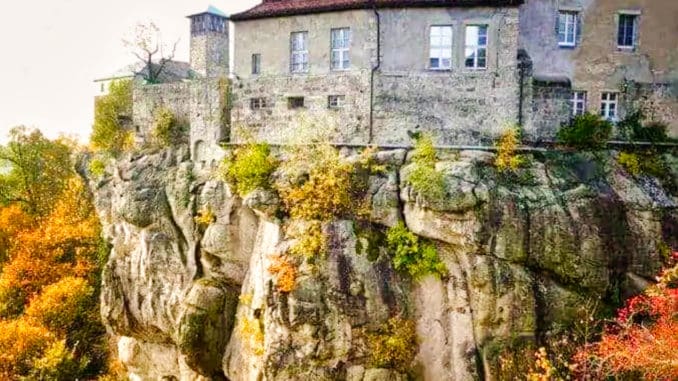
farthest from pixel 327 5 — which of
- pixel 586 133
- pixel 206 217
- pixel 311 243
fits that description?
pixel 586 133

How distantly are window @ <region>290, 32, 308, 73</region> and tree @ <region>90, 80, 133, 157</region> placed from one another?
42.2 feet

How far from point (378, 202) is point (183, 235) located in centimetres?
954

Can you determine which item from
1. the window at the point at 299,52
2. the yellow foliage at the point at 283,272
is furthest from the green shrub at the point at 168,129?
the yellow foliage at the point at 283,272

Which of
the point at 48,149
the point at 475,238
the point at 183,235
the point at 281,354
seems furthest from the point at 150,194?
the point at 48,149

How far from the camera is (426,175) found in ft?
69.7

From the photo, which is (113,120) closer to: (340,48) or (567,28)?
(340,48)

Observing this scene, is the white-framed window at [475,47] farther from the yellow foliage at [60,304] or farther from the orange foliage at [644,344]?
the yellow foliage at [60,304]

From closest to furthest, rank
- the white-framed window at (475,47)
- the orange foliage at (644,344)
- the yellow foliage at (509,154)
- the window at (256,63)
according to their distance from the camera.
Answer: the orange foliage at (644,344)
the yellow foliage at (509,154)
the white-framed window at (475,47)
the window at (256,63)

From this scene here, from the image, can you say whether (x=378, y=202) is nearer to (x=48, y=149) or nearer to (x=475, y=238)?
(x=475, y=238)

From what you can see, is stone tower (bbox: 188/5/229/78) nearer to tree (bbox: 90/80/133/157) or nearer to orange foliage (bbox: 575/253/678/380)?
tree (bbox: 90/80/133/157)

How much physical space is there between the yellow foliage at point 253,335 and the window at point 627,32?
17.9 meters

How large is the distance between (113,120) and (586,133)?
2567 cm

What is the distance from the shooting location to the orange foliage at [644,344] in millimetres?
15484

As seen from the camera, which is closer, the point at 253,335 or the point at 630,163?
the point at 253,335
